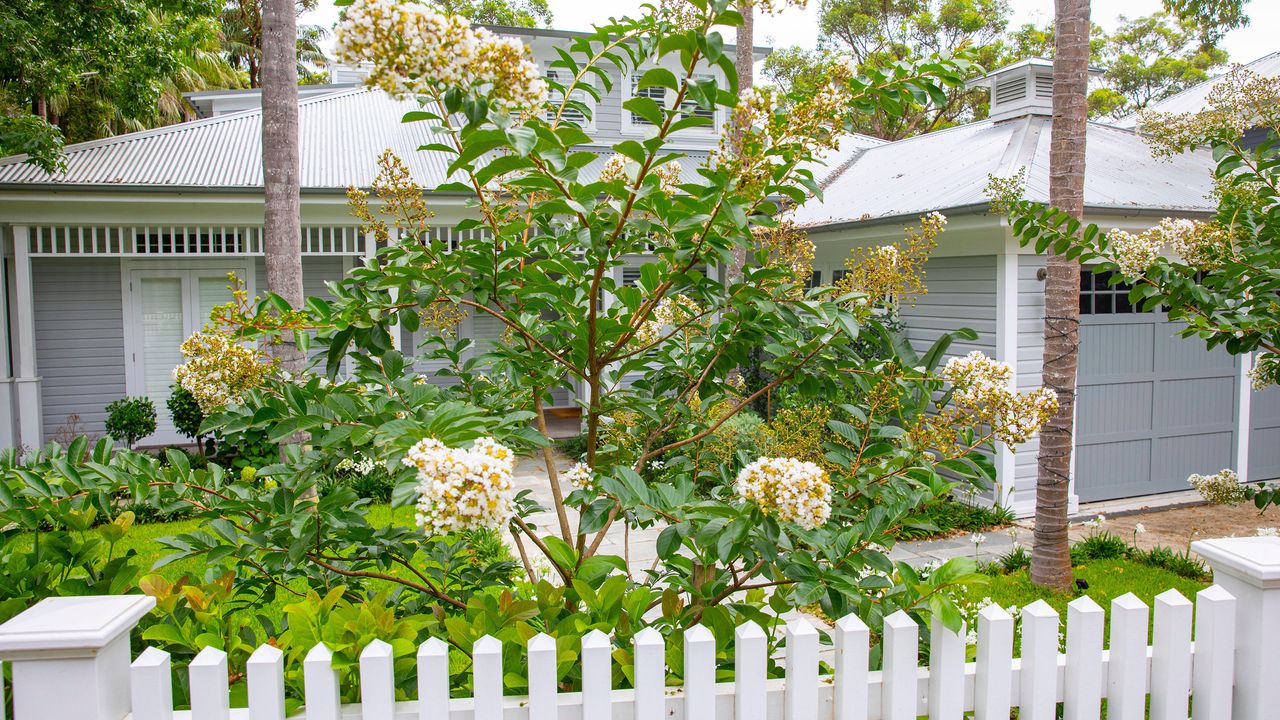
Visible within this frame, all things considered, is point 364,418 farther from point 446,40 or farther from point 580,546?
point 446,40

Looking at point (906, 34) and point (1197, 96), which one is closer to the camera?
point (1197, 96)

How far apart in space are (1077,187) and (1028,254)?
7.99 ft

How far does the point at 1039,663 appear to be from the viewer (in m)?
1.87

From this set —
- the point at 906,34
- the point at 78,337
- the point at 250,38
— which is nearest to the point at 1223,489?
the point at 78,337

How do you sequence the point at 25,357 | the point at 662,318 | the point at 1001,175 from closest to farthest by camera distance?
1. the point at 662,318
2. the point at 1001,175
3. the point at 25,357

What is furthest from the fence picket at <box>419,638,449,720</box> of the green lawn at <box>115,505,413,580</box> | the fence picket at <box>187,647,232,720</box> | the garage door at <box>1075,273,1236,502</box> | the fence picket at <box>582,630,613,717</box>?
the garage door at <box>1075,273,1236,502</box>

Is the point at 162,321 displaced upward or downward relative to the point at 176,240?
downward

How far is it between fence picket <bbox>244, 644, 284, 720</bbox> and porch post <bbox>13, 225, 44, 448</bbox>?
29.9 ft

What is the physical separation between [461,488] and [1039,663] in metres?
1.31

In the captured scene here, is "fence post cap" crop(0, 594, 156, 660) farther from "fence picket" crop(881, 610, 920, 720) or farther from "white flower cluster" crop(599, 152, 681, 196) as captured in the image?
"fence picket" crop(881, 610, 920, 720)

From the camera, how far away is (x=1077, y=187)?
5023mm

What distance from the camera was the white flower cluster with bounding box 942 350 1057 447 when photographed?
80.7 inches

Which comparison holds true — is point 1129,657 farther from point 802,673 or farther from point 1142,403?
point 1142,403

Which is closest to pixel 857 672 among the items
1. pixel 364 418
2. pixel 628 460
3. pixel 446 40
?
pixel 628 460
